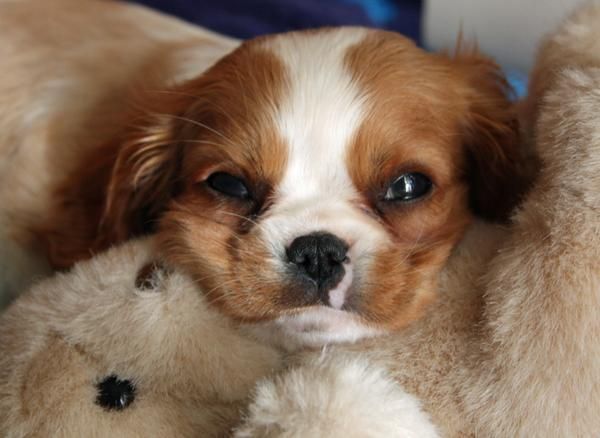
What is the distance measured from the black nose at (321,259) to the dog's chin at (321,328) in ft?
0.16

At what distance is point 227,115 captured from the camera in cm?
150

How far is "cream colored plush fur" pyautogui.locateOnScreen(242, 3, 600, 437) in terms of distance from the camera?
1046 millimetres

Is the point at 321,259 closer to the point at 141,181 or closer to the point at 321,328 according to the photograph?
the point at 321,328

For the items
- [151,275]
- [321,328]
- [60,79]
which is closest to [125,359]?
[151,275]

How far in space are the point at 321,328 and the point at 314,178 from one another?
28 cm

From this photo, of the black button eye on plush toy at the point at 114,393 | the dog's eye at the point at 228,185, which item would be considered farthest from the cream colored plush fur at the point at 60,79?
the black button eye on plush toy at the point at 114,393

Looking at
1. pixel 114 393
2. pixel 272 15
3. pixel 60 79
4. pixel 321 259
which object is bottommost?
pixel 272 15

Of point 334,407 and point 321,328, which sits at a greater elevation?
point 334,407

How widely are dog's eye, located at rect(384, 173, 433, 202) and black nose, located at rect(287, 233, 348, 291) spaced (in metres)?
0.21

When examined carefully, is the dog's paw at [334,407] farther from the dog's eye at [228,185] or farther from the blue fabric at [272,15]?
the blue fabric at [272,15]

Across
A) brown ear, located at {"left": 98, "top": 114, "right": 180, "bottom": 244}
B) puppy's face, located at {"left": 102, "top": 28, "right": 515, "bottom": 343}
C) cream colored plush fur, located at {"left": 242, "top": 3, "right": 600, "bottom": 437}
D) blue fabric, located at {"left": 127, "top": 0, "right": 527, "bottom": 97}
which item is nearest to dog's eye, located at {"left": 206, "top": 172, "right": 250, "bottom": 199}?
puppy's face, located at {"left": 102, "top": 28, "right": 515, "bottom": 343}

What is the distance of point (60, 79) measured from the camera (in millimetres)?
2205

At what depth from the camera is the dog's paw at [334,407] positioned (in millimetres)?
1001

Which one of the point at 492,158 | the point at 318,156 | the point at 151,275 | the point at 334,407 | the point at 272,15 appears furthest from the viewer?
the point at 272,15
